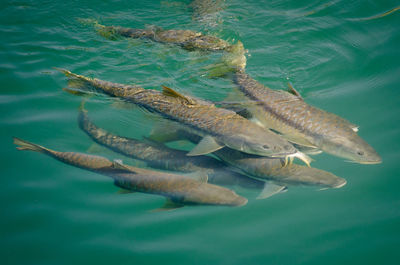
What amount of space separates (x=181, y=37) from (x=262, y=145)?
162 inches

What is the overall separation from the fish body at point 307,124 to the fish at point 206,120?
0.59 meters

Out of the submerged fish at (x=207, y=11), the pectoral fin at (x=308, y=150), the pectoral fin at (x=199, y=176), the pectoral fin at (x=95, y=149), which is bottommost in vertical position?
the pectoral fin at (x=95, y=149)

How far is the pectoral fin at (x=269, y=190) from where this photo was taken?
4.14m

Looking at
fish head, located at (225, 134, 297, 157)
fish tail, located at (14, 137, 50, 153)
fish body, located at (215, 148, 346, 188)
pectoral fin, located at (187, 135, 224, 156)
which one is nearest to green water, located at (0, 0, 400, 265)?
fish tail, located at (14, 137, 50, 153)

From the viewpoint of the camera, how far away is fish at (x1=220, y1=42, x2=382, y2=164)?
4547 millimetres

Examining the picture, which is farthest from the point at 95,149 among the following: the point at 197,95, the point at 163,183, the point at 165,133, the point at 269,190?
the point at 269,190

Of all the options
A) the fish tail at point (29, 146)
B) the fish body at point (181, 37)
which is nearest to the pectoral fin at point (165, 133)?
the fish tail at point (29, 146)

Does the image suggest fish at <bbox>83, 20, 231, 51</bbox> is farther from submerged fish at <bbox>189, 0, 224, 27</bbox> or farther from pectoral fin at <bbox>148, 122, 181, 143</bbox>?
pectoral fin at <bbox>148, 122, 181, 143</bbox>

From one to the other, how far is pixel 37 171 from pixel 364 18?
8566mm

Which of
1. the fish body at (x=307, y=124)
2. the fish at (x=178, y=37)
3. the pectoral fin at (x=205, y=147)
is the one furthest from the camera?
the fish at (x=178, y=37)

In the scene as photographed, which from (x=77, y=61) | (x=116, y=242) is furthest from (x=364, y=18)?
(x=116, y=242)

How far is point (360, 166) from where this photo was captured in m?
4.83

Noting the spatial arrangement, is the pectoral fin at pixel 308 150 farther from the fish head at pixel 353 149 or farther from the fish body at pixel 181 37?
the fish body at pixel 181 37

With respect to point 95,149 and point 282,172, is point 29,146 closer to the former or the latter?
point 95,149
